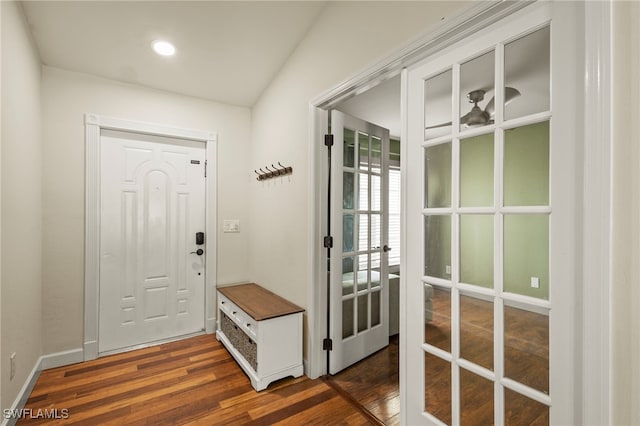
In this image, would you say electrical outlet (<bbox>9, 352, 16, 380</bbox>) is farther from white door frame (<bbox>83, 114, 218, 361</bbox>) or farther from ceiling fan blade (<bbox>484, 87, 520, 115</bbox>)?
ceiling fan blade (<bbox>484, 87, 520, 115</bbox>)

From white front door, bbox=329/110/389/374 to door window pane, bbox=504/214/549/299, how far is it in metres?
1.28

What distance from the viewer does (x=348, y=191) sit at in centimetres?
242

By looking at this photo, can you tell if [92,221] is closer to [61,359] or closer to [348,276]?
[61,359]

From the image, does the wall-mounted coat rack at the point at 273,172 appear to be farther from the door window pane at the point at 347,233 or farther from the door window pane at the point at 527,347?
the door window pane at the point at 527,347

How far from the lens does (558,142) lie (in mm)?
1057

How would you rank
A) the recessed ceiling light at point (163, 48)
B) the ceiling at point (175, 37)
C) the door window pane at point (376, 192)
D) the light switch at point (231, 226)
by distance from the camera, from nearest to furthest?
the ceiling at point (175, 37)
the recessed ceiling light at point (163, 48)
the door window pane at point (376, 192)
the light switch at point (231, 226)

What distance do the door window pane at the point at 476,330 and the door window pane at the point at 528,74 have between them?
0.83 meters

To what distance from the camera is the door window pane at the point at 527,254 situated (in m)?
1.11

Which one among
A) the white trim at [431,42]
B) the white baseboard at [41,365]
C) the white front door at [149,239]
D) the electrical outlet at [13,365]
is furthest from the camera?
the white front door at [149,239]

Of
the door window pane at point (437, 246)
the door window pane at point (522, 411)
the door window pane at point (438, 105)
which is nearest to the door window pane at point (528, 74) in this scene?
the door window pane at point (438, 105)

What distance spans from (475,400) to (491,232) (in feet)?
2.52

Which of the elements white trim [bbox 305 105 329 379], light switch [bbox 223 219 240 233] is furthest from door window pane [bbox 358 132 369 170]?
light switch [bbox 223 219 240 233]

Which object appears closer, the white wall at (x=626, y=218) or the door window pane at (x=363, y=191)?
the white wall at (x=626, y=218)

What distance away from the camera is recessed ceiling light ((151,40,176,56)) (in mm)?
2326
